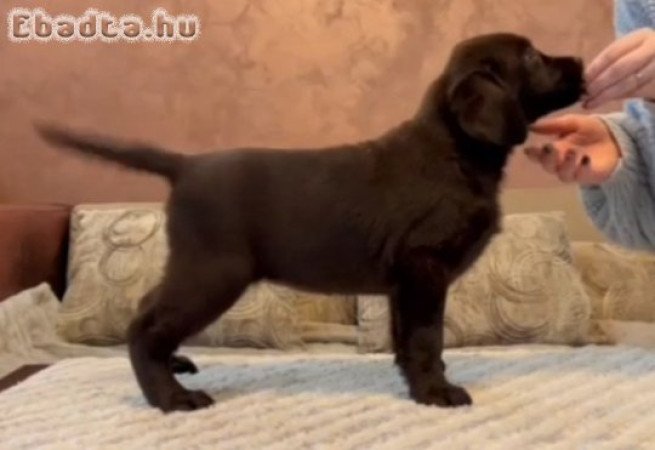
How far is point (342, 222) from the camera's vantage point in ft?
3.21

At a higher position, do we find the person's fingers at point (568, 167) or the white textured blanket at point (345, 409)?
the person's fingers at point (568, 167)

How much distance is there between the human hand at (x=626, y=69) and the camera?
3.37 feet

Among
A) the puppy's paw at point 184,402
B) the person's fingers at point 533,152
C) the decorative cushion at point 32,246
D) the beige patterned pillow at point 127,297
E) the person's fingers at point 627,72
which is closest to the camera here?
the puppy's paw at point 184,402

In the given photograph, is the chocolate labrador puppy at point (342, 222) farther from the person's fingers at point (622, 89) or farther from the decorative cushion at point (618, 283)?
the decorative cushion at point (618, 283)

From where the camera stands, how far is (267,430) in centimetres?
83

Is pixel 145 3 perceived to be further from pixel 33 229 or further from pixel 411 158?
pixel 411 158

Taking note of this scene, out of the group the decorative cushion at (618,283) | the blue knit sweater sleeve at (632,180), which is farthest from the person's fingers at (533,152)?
the decorative cushion at (618,283)

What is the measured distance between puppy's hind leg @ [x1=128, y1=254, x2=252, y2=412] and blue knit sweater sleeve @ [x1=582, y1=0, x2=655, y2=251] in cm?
50

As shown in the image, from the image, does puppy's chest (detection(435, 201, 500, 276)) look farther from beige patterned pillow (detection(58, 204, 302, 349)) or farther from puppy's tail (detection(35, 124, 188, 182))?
beige patterned pillow (detection(58, 204, 302, 349))

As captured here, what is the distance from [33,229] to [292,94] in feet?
2.60

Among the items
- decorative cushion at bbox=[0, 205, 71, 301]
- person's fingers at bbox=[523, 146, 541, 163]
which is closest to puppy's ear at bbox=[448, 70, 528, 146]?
person's fingers at bbox=[523, 146, 541, 163]

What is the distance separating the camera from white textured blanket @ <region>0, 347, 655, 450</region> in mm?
807

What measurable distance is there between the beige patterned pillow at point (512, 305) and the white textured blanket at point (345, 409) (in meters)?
0.89

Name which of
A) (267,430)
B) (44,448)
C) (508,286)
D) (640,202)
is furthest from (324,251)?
(508,286)
